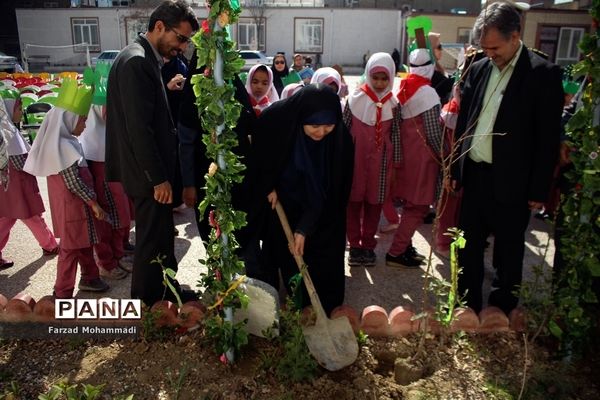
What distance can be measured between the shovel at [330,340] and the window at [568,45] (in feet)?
87.3

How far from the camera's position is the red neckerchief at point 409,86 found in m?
3.80

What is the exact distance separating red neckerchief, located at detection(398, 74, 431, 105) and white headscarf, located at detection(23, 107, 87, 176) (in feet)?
7.85

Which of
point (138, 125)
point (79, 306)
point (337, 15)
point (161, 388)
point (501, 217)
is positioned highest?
point (337, 15)

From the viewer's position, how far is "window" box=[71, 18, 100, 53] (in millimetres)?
30312

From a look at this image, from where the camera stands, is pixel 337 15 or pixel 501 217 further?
pixel 337 15

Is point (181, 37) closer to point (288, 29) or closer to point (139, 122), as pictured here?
point (139, 122)

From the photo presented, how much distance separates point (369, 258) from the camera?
13.2 feet

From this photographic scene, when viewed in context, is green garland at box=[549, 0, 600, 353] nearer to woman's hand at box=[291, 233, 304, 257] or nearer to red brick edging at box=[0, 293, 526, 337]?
red brick edging at box=[0, 293, 526, 337]

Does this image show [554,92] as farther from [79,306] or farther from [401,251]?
[79,306]

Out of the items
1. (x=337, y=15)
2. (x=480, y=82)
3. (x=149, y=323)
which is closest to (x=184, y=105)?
(x=149, y=323)

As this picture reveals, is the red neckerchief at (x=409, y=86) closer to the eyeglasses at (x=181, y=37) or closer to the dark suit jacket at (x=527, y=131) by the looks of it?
the dark suit jacket at (x=527, y=131)

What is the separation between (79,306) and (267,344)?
Answer: 112 centimetres

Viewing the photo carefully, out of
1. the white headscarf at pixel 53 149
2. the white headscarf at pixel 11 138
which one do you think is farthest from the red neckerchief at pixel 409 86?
the white headscarf at pixel 11 138

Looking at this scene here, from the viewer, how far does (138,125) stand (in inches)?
101
